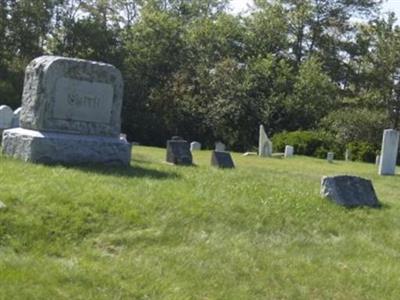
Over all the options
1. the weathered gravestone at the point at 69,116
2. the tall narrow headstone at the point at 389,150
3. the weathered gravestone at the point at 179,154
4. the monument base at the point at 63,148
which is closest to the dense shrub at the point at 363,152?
the tall narrow headstone at the point at 389,150

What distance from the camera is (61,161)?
9516mm

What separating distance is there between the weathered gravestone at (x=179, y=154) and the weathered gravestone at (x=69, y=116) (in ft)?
8.94

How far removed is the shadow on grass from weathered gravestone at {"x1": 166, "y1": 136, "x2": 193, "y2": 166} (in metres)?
3.03

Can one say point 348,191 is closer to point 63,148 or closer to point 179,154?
point 63,148

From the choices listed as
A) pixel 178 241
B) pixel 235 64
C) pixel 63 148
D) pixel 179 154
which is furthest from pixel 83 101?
pixel 235 64

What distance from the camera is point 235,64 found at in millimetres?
37469

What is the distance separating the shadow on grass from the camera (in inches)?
361

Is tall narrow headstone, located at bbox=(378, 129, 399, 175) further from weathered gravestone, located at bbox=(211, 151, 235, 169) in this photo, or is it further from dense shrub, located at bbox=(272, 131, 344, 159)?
dense shrub, located at bbox=(272, 131, 344, 159)

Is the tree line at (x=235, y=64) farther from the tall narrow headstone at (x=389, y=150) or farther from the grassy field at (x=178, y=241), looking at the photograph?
the grassy field at (x=178, y=241)

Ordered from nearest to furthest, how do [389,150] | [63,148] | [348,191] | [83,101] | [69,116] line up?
[348,191] < [63,148] < [69,116] < [83,101] < [389,150]

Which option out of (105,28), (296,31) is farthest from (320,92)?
(105,28)

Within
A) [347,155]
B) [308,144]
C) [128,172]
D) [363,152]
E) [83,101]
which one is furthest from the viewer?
[308,144]

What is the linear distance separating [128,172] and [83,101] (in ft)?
5.29

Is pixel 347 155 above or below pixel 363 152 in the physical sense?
below
